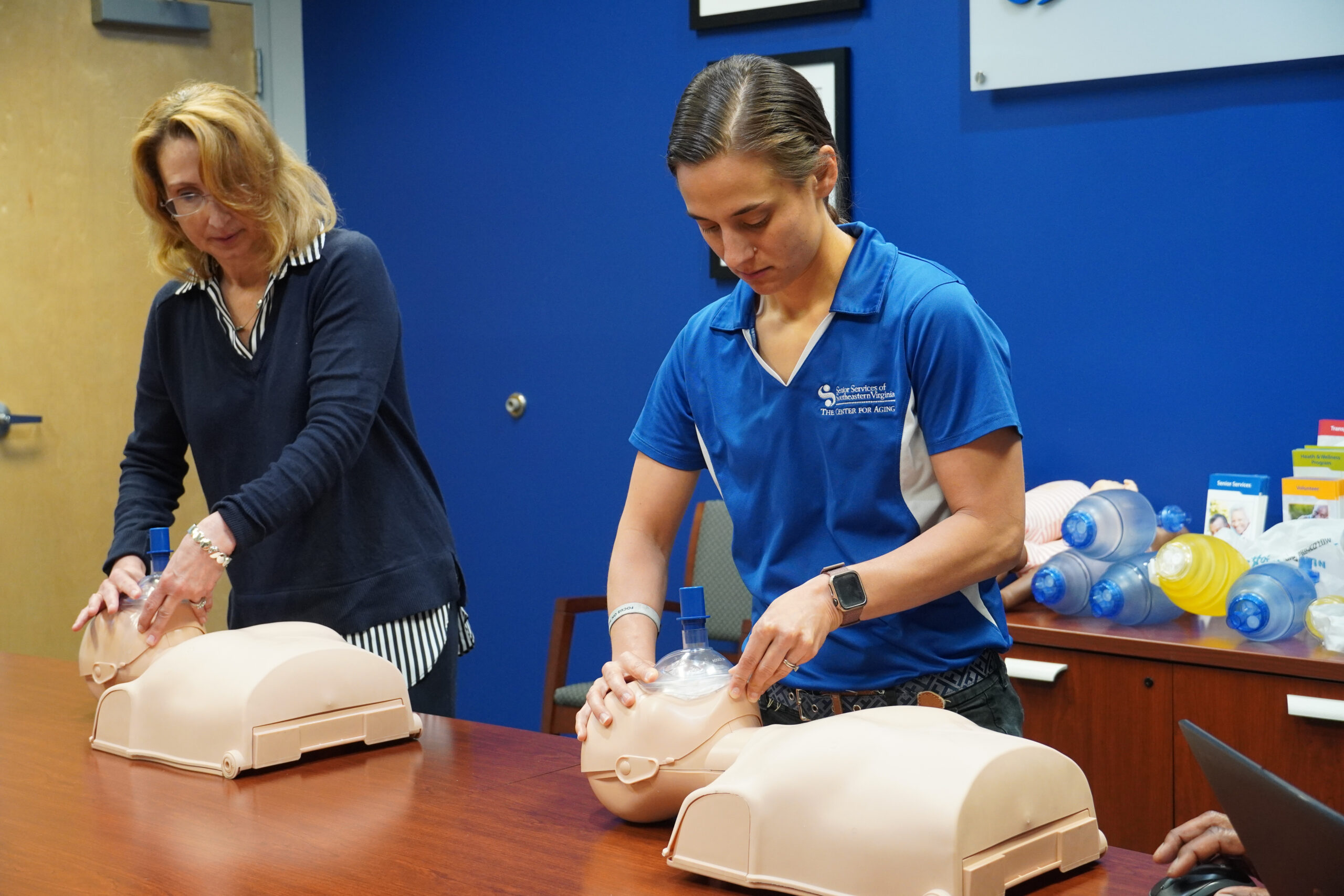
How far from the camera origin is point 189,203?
2008 millimetres

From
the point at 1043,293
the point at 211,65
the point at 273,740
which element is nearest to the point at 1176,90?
the point at 1043,293

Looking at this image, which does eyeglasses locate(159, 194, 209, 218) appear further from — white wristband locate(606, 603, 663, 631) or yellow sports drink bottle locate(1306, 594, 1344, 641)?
yellow sports drink bottle locate(1306, 594, 1344, 641)

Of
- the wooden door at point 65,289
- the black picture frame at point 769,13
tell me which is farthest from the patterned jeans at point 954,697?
the wooden door at point 65,289

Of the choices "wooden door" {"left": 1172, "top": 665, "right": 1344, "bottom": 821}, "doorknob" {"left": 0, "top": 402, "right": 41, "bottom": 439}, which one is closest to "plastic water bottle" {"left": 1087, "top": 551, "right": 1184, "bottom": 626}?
"wooden door" {"left": 1172, "top": 665, "right": 1344, "bottom": 821}

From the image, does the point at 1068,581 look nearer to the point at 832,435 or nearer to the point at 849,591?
the point at 832,435

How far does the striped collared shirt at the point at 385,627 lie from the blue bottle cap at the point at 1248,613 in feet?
4.78

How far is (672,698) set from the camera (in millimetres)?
1399

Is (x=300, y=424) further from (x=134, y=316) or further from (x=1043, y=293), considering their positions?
(x=134, y=316)

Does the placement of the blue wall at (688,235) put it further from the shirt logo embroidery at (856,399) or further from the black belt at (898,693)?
the shirt logo embroidery at (856,399)

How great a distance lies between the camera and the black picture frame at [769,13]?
3.38 metres

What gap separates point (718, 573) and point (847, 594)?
2163mm

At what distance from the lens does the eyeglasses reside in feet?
6.56

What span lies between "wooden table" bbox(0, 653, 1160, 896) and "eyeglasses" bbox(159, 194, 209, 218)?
786 mm

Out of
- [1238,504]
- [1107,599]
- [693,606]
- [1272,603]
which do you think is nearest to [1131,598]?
[1107,599]
